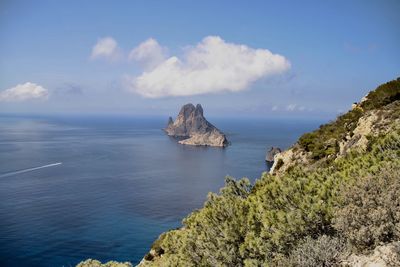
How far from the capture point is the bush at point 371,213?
12.1 m

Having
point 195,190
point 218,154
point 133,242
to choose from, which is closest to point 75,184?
point 195,190

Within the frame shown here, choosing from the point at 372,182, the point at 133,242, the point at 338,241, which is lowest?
the point at 133,242

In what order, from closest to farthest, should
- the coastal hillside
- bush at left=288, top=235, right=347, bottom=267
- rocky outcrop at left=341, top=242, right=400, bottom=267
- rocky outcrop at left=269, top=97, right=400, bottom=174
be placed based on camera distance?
rocky outcrop at left=341, top=242, right=400, bottom=267 → bush at left=288, top=235, right=347, bottom=267 → the coastal hillside → rocky outcrop at left=269, top=97, right=400, bottom=174

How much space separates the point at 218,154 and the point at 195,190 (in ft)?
270

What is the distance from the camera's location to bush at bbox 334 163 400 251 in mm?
12109

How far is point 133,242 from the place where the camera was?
232 feet

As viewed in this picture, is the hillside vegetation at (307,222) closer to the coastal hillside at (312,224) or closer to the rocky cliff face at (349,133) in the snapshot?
the coastal hillside at (312,224)

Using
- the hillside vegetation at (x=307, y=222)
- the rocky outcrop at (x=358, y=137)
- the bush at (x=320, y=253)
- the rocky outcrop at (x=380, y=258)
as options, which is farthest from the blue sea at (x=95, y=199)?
the rocky outcrop at (x=380, y=258)

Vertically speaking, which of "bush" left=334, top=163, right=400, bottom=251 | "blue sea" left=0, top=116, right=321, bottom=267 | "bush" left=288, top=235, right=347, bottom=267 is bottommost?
"blue sea" left=0, top=116, right=321, bottom=267

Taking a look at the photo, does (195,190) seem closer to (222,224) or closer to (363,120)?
(363,120)

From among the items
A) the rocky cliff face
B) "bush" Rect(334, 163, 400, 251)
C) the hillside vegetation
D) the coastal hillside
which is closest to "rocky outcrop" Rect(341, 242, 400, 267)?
the coastal hillside

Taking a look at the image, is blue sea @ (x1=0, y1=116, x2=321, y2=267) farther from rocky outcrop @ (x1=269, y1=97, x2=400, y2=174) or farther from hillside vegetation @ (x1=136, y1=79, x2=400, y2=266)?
hillside vegetation @ (x1=136, y1=79, x2=400, y2=266)

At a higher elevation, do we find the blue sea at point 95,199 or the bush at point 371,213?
the bush at point 371,213

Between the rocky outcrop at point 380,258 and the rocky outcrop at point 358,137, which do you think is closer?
the rocky outcrop at point 380,258
